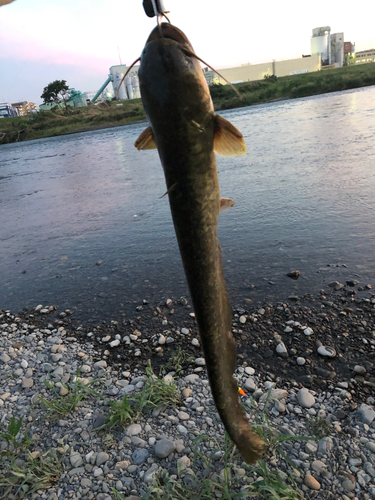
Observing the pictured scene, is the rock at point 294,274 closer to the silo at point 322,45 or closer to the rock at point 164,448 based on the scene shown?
the rock at point 164,448

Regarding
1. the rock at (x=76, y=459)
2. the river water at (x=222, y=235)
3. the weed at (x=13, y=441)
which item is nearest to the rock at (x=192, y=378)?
the rock at (x=76, y=459)

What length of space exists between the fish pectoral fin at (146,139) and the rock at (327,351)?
9.44 ft

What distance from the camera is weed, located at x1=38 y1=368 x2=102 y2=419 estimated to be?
9.59 feet

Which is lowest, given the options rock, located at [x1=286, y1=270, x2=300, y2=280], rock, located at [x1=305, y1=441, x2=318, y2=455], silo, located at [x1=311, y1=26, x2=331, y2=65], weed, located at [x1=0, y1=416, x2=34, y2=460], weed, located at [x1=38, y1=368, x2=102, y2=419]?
rock, located at [x1=286, y1=270, x2=300, y2=280]

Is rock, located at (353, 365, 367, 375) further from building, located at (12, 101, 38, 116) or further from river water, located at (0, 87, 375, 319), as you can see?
building, located at (12, 101, 38, 116)

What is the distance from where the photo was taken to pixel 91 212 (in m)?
9.40

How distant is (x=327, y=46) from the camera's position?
358ft

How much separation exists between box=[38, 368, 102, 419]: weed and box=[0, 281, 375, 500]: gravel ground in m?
0.05

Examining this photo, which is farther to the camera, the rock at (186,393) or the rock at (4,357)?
the rock at (4,357)

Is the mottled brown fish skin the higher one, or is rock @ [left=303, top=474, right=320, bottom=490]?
the mottled brown fish skin

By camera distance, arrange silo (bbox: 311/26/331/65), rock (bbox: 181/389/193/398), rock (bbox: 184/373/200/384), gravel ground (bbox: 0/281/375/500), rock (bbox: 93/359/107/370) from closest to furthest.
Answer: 1. gravel ground (bbox: 0/281/375/500)
2. rock (bbox: 181/389/193/398)
3. rock (bbox: 184/373/200/384)
4. rock (bbox: 93/359/107/370)
5. silo (bbox: 311/26/331/65)

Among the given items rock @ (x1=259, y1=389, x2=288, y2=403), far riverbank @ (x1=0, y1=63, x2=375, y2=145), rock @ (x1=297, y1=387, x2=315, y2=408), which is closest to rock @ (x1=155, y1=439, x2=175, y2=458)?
rock @ (x1=259, y1=389, x2=288, y2=403)

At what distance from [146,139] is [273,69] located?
112740mm

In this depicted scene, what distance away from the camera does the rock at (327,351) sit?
3.33 metres
